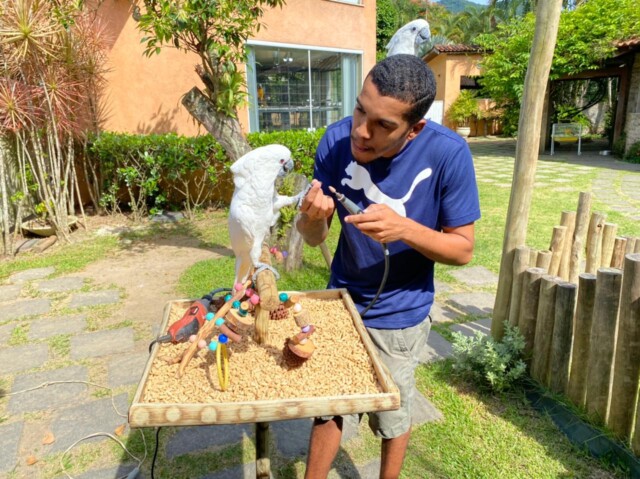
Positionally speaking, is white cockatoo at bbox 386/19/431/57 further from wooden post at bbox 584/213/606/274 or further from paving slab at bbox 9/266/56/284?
paving slab at bbox 9/266/56/284

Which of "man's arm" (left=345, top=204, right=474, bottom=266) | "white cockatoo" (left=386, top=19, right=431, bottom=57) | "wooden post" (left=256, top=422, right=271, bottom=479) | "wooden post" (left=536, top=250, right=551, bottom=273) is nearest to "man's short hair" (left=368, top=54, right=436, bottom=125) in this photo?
"man's arm" (left=345, top=204, right=474, bottom=266)

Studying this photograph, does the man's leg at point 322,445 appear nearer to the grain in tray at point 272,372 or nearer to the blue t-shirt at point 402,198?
the grain in tray at point 272,372

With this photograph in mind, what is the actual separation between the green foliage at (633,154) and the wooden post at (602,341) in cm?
1241

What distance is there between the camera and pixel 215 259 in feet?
18.2

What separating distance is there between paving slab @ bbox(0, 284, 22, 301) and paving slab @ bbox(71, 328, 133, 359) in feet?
4.63

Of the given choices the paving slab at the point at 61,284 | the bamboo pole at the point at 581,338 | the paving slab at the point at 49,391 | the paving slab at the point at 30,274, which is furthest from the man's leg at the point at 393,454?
the paving slab at the point at 30,274

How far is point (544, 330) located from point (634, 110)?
13.3 metres

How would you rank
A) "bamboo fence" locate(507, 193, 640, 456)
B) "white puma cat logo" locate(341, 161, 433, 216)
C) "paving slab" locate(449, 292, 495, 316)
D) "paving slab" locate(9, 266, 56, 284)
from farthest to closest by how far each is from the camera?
1. "paving slab" locate(9, 266, 56, 284)
2. "paving slab" locate(449, 292, 495, 316)
3. "bamboo fence" locate(507, 193, 640, 456)
4. "white puma cat logo" locate(341, 161, 433, 216)

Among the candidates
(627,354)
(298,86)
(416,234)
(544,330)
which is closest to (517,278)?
(544,330)

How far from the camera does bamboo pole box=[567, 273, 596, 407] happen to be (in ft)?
8.02

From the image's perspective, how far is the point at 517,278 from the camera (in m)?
2.94

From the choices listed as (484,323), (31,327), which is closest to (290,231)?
(484,323)

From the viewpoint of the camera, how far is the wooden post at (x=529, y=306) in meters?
2.80

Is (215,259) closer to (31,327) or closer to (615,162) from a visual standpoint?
(31,327)
